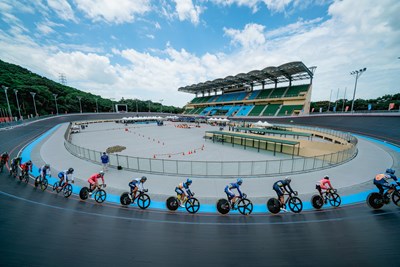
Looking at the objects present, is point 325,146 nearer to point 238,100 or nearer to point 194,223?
point 194,223

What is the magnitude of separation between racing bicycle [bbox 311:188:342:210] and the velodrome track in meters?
0.27

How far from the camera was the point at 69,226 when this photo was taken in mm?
6355

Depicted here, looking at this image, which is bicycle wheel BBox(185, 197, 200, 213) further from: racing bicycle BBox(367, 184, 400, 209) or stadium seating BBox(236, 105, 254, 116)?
Result: stadium seating BBox(236, 105, 254, 116)

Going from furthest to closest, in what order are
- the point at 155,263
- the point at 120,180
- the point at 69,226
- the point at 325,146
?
the point at 325,146, the point at 120,180, the point at 69,226, the point at 155,263

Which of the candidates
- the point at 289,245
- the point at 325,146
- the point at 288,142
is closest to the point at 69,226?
the point at 289,245

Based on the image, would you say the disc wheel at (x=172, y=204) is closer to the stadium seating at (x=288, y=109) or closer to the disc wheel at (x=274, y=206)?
the disc wheel at (x=274, y=206)

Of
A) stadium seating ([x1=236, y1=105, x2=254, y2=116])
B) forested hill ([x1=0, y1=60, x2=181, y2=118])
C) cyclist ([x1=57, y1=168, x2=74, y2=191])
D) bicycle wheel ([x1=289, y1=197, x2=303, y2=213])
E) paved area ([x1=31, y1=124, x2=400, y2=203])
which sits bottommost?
paved area ([x1=31, y1=124, x2=400, y2=203])

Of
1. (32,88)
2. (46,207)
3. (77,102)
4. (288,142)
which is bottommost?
(46,207)

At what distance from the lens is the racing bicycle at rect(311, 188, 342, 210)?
23.8 feet

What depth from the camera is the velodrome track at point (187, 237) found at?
4789mm

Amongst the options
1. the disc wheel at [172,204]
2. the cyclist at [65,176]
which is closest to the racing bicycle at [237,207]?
the disc wheel at [172,204]

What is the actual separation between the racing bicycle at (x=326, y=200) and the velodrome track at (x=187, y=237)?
0.27 metres

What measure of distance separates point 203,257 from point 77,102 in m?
97.9

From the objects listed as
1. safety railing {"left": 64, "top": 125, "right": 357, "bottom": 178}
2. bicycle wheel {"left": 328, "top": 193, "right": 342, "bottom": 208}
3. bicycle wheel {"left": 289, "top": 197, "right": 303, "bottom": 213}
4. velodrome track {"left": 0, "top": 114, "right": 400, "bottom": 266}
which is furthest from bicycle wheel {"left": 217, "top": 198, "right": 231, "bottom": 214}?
bicycle wheel {"left": 328, "top": 193, "right": 342, "bottom": 208}
